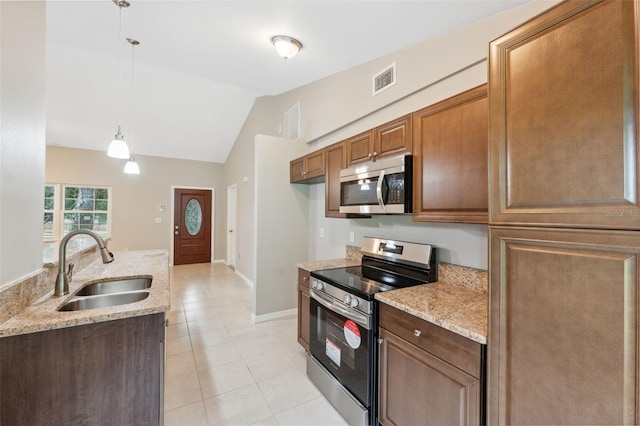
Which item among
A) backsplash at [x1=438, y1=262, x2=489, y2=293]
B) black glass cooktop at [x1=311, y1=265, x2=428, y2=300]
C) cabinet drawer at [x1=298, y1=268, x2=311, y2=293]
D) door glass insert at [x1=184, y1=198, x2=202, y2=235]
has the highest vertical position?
door glass insert at [x1=184, y1=198, x2=202, y2=235]

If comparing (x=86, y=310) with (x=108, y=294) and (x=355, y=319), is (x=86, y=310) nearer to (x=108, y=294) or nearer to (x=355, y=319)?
(x=108, y=294)

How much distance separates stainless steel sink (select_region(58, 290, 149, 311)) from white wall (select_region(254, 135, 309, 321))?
160 centimetres

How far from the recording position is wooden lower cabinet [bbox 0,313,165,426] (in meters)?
1.19

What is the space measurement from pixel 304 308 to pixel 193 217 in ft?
19.0

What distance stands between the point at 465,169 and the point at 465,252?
0.61 meters

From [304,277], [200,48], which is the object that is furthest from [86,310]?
[200,48]

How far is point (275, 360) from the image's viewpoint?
2615mm

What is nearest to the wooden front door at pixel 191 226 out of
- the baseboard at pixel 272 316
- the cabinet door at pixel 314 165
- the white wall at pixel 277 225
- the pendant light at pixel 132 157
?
the pendant light at pixel 132 157

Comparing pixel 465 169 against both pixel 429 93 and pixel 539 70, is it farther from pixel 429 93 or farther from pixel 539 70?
pixel 429 93

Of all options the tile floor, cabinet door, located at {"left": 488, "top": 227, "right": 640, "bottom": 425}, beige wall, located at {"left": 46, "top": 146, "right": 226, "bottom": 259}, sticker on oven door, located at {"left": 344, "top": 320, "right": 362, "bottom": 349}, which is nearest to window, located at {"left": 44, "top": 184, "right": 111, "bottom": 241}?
beige wall, located at {"left": 46, "top": 146, "right": 226, "bottom": 259}

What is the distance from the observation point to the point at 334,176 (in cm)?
269

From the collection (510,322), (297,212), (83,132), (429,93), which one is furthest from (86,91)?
(510,322)

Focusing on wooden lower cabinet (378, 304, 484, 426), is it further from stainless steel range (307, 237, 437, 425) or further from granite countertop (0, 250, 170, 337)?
granite countertop (0, 250, 170, 337)

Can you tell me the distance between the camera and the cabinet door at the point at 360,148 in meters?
2.22
